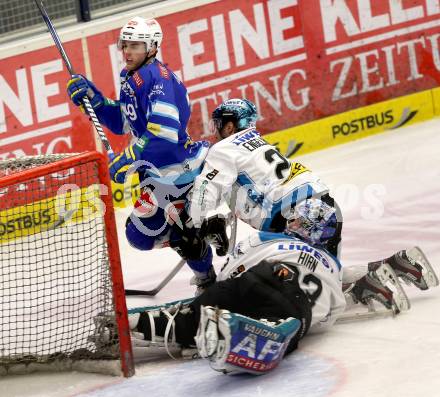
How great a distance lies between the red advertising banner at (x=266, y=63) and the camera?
24.5 feet

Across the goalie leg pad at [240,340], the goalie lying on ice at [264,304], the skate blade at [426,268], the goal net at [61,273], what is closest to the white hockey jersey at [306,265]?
the goalie lying on ice at [264,304]

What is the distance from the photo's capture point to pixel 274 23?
833 cm

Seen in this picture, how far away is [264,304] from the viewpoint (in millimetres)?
4453

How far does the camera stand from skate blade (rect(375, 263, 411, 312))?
194 inches

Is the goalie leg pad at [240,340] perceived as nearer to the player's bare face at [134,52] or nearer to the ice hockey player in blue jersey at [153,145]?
the ice hockey player in blue jersey at [153,145]

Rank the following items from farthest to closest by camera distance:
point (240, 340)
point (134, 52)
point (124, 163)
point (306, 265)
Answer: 1. point (134, 52)
2. point (124, 163)
3. point (306, 265)
4. point (240, 340)

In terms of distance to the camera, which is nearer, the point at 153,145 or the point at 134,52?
the point at 153,145

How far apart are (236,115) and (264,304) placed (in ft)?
3.32

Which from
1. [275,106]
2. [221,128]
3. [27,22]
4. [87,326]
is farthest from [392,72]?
[87,326]

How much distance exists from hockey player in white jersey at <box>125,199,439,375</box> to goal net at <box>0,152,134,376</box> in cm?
18

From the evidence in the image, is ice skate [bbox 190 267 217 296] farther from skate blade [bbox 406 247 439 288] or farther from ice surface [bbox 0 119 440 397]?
skate blade [bbox 406 247 439 288]

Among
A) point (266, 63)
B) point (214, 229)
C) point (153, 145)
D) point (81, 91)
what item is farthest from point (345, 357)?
point (266, 63)

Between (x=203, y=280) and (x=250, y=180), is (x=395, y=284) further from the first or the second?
(x=203, y=280)

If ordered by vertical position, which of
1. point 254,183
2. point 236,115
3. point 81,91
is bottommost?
point 254,183
